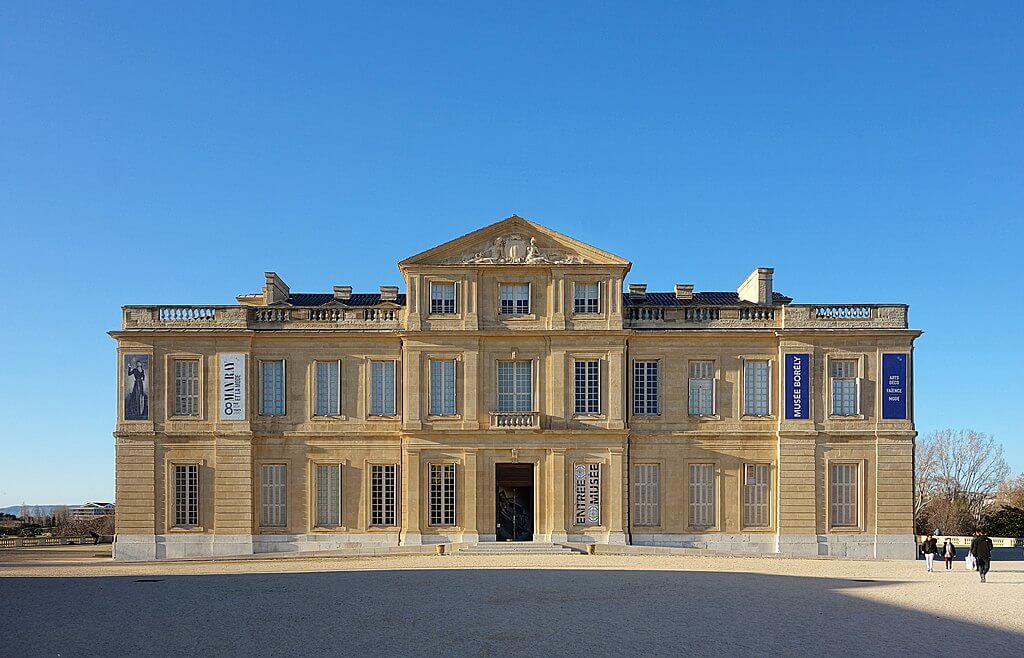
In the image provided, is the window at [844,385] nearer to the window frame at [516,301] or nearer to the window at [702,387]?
the window at [702,387]

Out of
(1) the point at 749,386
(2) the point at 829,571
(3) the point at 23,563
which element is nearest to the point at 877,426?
(1) the point at 749,386

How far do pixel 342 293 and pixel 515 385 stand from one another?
31.6ft

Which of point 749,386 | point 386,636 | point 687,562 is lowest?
point 687,562

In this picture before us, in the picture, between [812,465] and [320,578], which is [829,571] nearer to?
[812,465]

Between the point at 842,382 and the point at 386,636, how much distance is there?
87.9 ft

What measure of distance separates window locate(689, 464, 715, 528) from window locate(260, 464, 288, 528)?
1586 centimetres

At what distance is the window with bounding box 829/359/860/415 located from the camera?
38.9m

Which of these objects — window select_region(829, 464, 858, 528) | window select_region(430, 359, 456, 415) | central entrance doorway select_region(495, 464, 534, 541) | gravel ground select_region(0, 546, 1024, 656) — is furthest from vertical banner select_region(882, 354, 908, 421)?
window select_region(430, 359, 456, 415)

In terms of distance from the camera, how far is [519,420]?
38.7 metres

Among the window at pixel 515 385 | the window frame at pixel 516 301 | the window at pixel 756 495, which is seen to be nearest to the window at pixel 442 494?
the window at pixel 515 385

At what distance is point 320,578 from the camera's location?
89.0ft

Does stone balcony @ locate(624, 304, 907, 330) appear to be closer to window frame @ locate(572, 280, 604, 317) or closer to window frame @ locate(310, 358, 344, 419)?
window frame @ locate(572, 280, 604, 317)

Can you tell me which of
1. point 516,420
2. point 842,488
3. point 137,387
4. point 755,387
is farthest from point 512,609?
point 137,387

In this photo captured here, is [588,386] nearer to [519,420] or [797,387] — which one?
[519,420]
